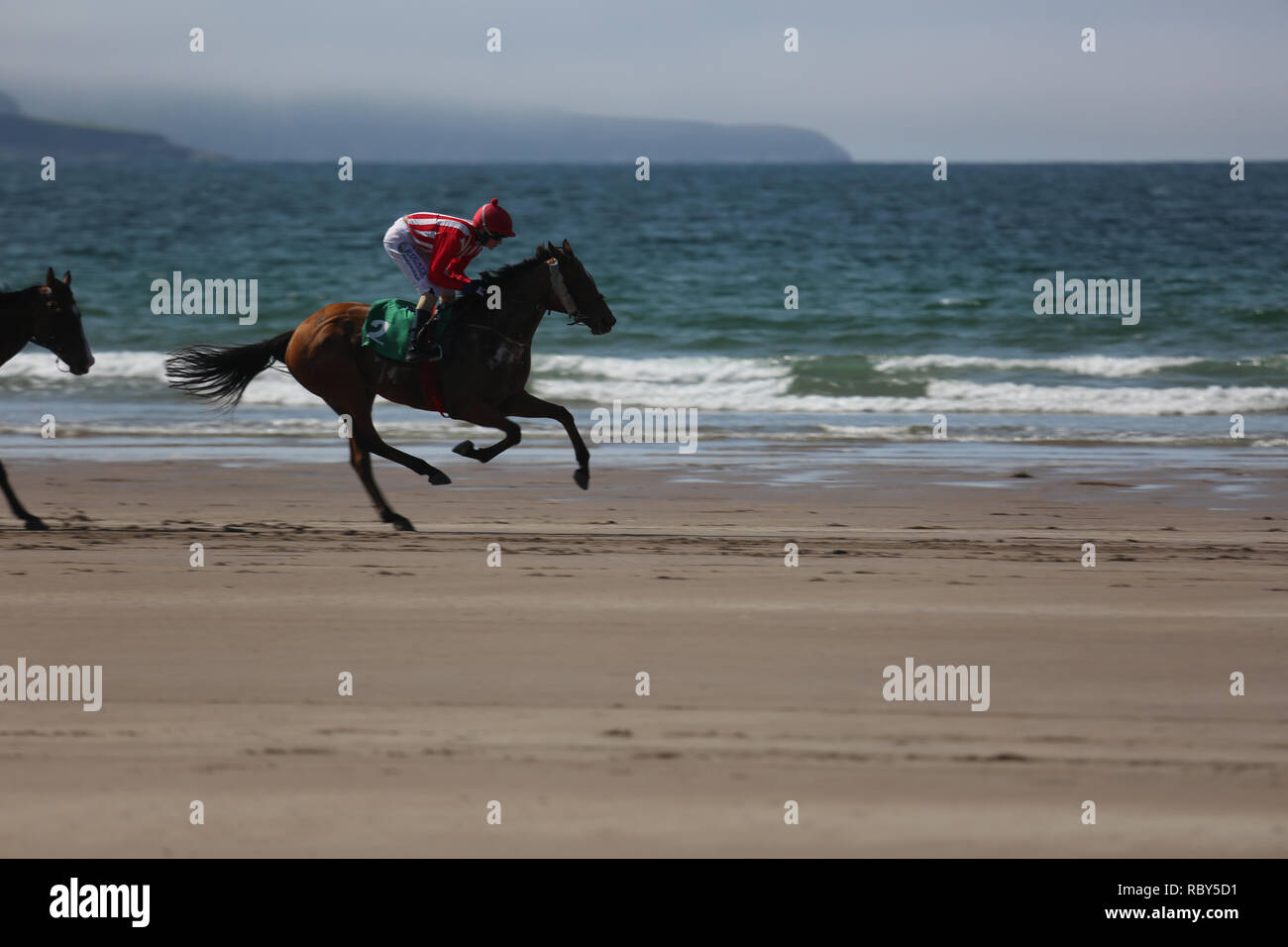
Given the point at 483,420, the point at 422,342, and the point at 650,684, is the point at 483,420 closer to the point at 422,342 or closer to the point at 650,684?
the point at 422,342

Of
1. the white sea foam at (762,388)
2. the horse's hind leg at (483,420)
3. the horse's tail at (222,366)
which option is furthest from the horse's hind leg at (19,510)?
the white sea foam at (762,388)

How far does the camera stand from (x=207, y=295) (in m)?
31.1

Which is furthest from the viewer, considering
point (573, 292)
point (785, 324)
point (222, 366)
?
point (785, 324)

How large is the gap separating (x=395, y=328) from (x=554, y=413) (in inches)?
44.8

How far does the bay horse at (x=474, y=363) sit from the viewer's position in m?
9.26

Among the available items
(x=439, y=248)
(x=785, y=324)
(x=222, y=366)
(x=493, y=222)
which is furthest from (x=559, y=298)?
(x=785, y=324)

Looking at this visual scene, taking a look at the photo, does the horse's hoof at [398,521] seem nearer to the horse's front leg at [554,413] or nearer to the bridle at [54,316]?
the horse's front leg at [554,413]

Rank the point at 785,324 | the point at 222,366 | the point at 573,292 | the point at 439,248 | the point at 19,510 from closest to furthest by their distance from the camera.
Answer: the point at 19,510 → the point at 439,248 → the point at 573,292 → the point at 222,366 → the point at 785,324

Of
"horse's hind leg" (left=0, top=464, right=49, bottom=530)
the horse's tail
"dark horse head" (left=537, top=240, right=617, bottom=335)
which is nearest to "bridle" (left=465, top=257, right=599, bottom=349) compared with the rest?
"dark horse head" (left=537, top=240, right=617, bottom=335)

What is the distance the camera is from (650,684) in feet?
17.7

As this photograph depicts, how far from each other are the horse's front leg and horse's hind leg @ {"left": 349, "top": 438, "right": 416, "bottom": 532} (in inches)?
37.7

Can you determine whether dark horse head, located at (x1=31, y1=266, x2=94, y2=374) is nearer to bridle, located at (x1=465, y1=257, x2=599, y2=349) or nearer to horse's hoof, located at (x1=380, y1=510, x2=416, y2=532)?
horse's hoof, located at (x1=380, y1=510, x2=416, y2=532)

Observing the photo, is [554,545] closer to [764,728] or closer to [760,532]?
[760,532]
